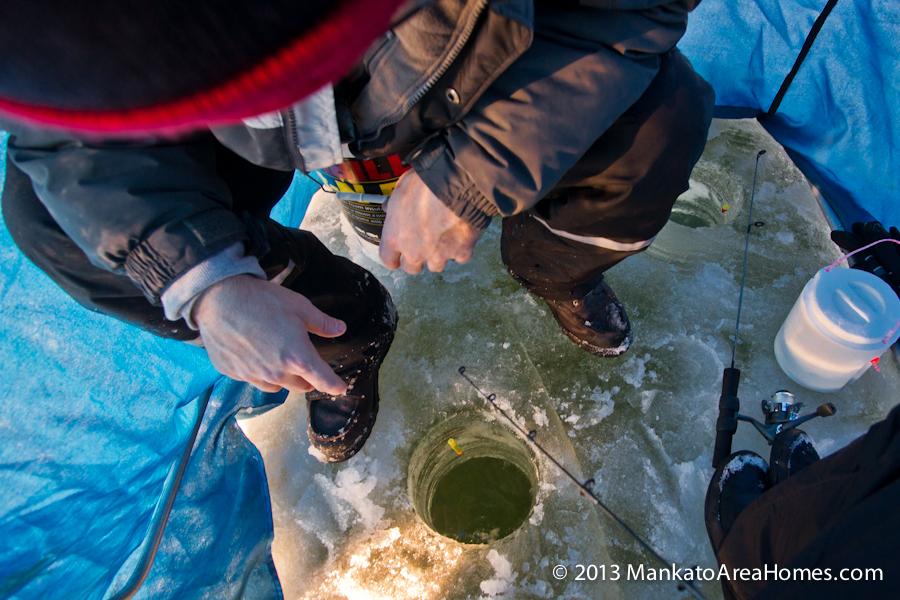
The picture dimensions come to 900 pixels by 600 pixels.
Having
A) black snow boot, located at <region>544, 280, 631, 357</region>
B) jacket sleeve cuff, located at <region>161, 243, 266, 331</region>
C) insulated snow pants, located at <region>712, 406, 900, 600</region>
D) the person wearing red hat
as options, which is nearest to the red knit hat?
the person wearing red hat

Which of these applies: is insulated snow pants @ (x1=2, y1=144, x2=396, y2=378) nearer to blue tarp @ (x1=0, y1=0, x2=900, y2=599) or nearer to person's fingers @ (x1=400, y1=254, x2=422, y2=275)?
blue tarp @ (x1=0, y1=0, x2=900, y2=599)

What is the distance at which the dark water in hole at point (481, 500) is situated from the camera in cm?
167

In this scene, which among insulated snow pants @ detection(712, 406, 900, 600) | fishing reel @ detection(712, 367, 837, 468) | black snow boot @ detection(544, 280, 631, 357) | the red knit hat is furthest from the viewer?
black snow boot @ detection(544, 280, 631, 357)

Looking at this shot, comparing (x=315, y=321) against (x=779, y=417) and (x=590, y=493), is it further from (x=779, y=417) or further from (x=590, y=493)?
(x=779, y=417)

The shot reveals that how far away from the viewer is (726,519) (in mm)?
1196

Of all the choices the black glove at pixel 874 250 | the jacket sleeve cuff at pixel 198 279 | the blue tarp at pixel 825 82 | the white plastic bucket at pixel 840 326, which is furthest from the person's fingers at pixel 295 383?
the blue tarp at pixel 825 82

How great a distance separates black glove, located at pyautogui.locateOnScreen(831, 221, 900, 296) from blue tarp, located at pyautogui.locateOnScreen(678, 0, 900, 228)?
0.29ft

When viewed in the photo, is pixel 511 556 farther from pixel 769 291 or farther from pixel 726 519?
pixel 769 291

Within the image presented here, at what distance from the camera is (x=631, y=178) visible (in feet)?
3.31

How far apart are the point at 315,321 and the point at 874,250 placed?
183 cm

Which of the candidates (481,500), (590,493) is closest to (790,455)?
(590,493)

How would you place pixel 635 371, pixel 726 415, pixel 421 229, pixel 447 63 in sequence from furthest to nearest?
pixel 635 371 → pixel 726 415 → pixel 421 229 → pixel 447 63

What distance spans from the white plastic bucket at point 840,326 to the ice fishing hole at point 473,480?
935mm

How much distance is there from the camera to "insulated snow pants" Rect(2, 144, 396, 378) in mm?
912
